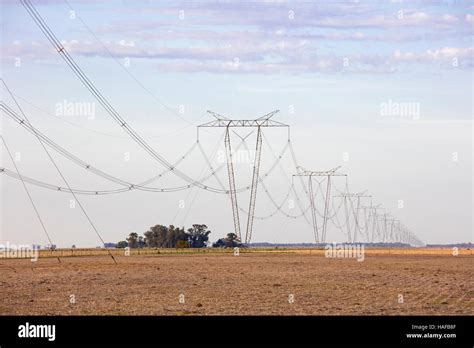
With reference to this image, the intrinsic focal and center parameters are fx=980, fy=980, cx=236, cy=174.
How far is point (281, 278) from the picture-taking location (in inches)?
2985

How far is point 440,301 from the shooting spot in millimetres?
50688
